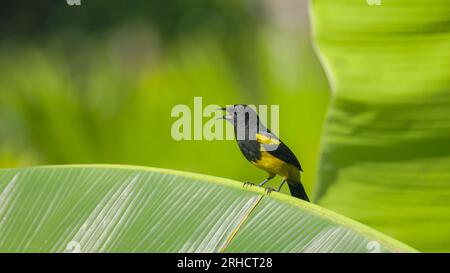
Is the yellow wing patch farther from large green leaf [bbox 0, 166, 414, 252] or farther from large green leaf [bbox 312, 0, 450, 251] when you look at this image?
large green leaf [bbox 0, 166, 414, 252]

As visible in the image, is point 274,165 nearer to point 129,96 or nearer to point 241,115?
point 241,115

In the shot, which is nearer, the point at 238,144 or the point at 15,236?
the point at 15,236

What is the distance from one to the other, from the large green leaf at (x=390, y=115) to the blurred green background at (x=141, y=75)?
0.15 metres

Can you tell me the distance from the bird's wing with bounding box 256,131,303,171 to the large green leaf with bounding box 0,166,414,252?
40 cm

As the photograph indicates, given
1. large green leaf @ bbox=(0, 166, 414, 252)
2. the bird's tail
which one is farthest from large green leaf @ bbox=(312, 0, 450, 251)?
large green leaf @ bbox=(0, 166, 414, 252)

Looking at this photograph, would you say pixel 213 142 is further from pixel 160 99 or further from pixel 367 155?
pixel 367 155

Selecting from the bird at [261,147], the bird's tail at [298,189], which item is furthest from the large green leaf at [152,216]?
the bird's tail at [298,189]

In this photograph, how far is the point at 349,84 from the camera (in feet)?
7.83

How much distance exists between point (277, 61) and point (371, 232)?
1.04 meters

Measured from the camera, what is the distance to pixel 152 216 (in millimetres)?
1863

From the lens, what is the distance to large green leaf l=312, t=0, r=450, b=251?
2.31 m

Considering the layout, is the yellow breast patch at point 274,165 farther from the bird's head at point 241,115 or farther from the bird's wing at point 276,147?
the bird's head at point 241,115
